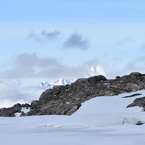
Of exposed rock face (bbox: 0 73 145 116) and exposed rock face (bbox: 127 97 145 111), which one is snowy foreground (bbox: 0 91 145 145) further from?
exposed rock face (bbox: 0 73 145 116)

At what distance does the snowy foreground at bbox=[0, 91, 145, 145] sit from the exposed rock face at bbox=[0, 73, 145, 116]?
6087mm

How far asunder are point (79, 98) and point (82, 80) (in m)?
9.82

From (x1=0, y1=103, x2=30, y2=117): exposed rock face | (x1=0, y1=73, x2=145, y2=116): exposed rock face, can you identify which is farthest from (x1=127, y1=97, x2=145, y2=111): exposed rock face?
(x1=0, y1=103, x2=30, y2=117): exposed rock face

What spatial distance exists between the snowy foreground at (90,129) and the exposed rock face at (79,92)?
609cm

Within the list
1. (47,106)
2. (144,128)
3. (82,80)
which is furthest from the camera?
(82,80)

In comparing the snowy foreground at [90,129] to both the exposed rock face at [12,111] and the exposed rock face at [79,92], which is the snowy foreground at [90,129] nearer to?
the exposed rock face at [79,92]

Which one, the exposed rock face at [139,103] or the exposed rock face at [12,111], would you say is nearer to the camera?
the exposed rock face at [139,103]

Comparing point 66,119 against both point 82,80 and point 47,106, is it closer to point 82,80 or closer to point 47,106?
point 47,106

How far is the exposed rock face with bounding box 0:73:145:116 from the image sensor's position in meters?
44.7

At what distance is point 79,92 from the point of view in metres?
50.9

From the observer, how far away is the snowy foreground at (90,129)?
17.0 metres

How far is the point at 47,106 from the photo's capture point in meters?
46.9

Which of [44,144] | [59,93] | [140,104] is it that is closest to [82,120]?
[140,104]

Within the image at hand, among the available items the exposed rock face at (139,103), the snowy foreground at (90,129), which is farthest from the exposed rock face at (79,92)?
the exposed rock face at (139,103)
